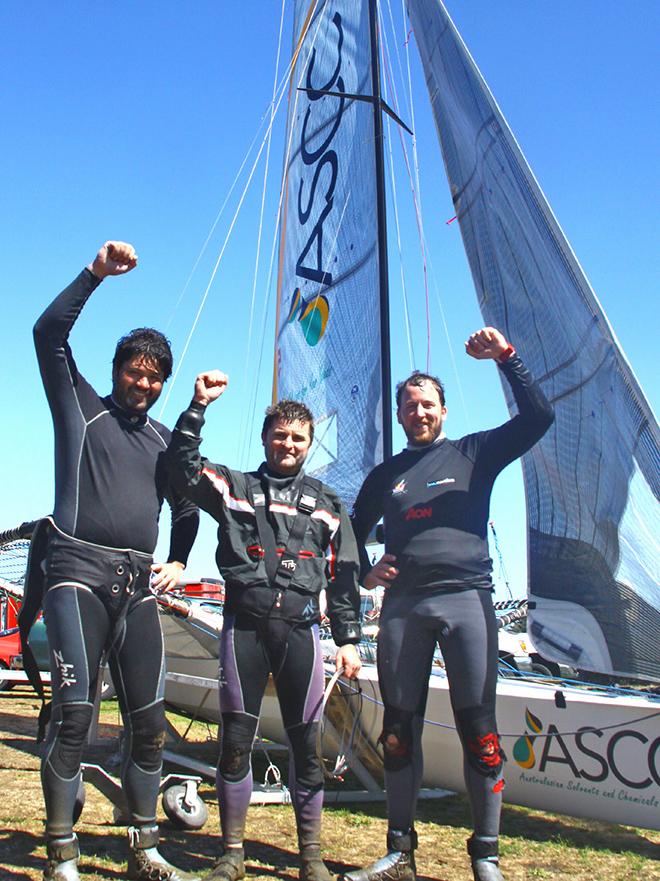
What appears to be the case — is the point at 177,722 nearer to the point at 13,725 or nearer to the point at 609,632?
the point at 13,725

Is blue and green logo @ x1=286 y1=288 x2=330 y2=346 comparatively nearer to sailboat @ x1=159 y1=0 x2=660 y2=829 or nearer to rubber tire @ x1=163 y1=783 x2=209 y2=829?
sailboat @ x1=159 y1=0 x2=660 y2=829

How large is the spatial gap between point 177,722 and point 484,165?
484 cm

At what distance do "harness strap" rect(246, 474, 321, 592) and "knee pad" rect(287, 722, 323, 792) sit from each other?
48 centimetres

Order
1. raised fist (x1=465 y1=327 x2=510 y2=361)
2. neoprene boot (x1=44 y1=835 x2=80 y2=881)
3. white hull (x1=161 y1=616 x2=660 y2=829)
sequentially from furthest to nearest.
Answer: white hull (x1=161 y1=616 x2=660 y2=829)
raised fist (x1=465 y1=327 x2=510 y2=361)
neoprene boot (x1=44 y1=835 x2=80 y2=881)

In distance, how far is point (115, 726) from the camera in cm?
648

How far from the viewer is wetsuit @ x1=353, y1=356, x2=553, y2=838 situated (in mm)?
2729

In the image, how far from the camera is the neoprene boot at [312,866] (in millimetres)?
2576

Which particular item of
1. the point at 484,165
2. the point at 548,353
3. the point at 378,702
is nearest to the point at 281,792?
the point at 378,702

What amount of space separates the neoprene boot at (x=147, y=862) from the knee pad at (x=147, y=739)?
19 centimetres

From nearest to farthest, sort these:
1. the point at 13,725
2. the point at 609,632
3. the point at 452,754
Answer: the point at 609,632, the point at 452,754, the point at 13,725

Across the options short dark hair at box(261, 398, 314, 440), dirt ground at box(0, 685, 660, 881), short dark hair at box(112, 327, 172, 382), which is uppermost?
short dark hair at box(112, 327, 172, 382)

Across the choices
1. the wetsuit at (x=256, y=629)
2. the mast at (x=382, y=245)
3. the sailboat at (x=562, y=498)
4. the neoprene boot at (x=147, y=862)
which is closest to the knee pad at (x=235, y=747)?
the wetsuit at (x=256, y=629)

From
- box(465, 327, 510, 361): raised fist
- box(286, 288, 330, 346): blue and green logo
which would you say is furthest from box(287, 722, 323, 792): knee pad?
box(286, 288, 330, 346): blue and green logo

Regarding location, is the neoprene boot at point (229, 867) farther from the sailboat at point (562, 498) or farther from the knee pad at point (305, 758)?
the sailboat at point (562, 498)
